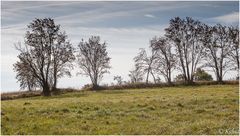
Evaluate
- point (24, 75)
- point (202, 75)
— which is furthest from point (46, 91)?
point (202, 75)

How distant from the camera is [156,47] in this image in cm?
9300

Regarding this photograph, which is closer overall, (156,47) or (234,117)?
(234,117)

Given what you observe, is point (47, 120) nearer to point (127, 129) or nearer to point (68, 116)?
point (68, 116)

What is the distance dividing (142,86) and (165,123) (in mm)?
60540

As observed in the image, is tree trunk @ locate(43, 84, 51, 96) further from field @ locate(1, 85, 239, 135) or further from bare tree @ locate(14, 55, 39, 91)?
field @ locate(1, 85, 239, 135)

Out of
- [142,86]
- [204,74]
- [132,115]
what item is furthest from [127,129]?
[204,74]

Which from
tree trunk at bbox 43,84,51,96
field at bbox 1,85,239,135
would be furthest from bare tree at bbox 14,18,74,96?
field at bbox 1,85,239,135

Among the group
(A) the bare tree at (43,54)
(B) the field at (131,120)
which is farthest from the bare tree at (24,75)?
(B) the field at (131,120)

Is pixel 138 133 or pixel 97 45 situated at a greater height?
pixel 97 45

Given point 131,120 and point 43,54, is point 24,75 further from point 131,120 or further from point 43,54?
point 131,120

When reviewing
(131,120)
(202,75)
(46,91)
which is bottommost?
(131,120)

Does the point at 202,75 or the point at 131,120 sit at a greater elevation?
the point at 202,75

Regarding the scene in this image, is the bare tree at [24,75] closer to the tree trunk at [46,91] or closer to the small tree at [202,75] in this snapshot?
the tree trunk at [46,91]

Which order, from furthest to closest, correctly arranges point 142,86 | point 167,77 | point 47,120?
point 167,77 → point 142,86 → point 47,120
